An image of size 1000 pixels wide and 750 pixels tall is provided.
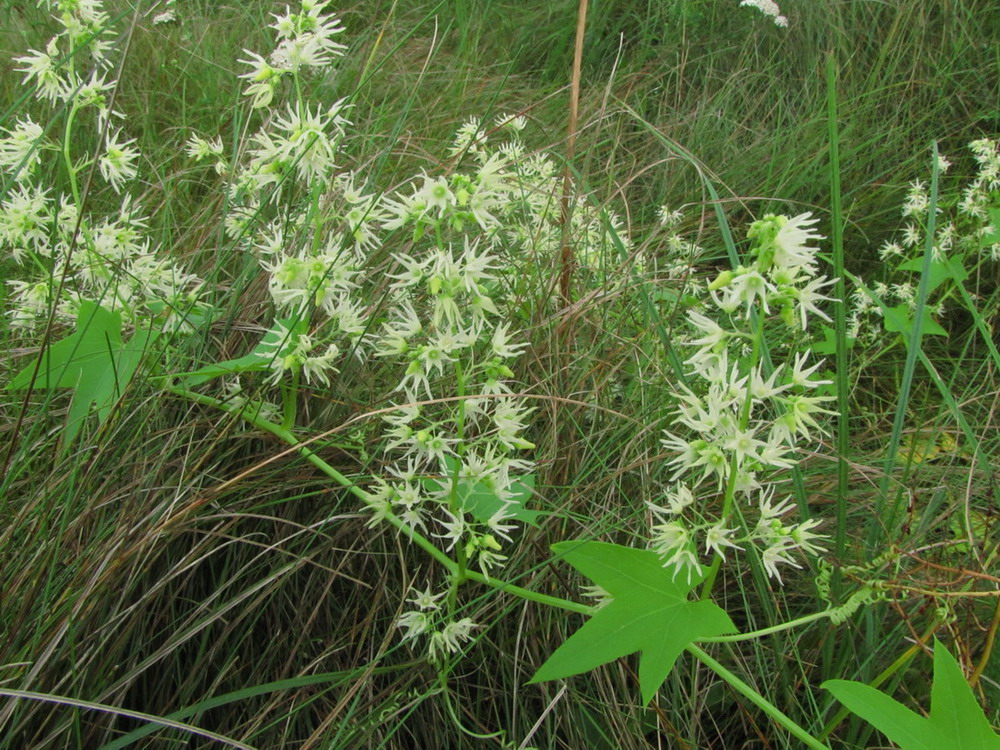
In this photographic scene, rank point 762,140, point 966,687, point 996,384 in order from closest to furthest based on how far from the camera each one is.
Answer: point 966,687
point 996,384
point 762,140

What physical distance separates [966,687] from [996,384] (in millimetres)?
2143

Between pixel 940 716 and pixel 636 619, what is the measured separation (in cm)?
49

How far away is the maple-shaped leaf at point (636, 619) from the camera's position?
1312mm

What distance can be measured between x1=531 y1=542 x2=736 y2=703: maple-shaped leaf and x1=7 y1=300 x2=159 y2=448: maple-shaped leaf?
3.27 ft

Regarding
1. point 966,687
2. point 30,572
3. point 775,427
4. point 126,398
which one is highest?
point 775,427

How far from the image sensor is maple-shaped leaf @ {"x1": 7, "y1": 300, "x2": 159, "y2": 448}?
174cm

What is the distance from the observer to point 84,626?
170 cm

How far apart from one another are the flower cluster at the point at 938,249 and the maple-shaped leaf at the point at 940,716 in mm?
1966

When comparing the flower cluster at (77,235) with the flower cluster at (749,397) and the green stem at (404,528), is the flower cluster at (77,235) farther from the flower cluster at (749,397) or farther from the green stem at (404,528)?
the flower cluster at (749,397)

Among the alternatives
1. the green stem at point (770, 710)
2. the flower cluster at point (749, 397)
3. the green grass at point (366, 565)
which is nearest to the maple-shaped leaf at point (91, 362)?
the green grass at point (366, 565)

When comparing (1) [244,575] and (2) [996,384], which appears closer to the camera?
(1) [244,575]

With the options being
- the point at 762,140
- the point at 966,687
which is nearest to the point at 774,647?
the point at 966,687

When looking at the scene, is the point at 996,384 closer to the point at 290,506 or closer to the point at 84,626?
the point at 290,506

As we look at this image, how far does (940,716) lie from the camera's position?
1322 mm
